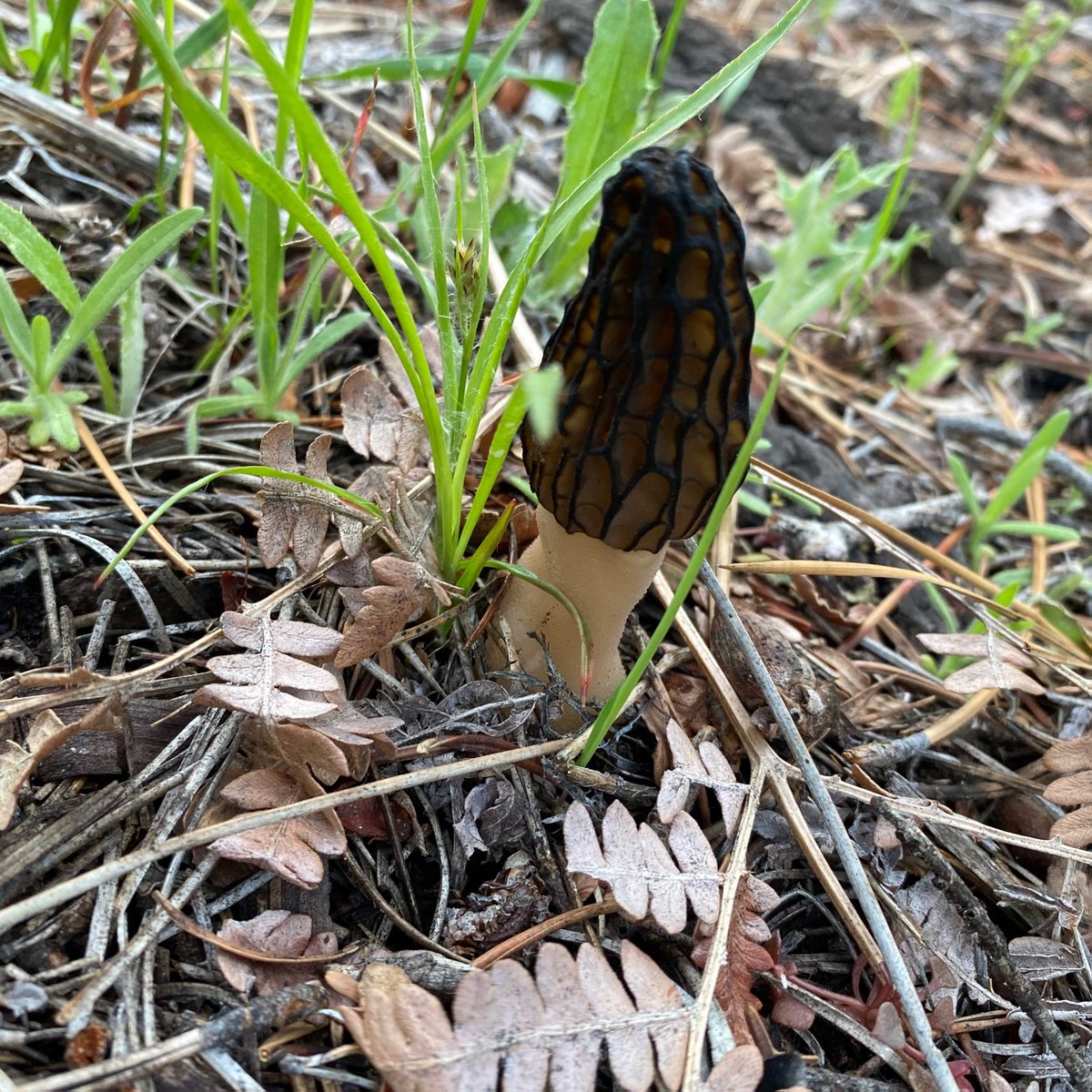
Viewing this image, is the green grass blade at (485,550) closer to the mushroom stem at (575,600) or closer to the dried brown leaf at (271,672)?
the mushroom stem at (575,600)

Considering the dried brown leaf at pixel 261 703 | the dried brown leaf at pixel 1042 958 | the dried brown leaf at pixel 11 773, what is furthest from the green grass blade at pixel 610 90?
the dried brown leaf at pixel 1042 958

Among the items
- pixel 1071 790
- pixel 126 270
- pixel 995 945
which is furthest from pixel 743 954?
pixel 126 270

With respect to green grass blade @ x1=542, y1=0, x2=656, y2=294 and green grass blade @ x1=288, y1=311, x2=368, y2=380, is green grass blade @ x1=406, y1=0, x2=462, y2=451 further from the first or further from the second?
green grass blade @ x1=542, y1=0, x2=656, y2=294

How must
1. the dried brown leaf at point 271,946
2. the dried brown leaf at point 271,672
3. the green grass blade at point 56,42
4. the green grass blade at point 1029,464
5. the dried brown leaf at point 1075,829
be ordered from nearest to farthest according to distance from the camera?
the dried brown leaf at point 271,946 → the dried brown leaf at point 271,672 → the dried brown leaf at point 1075,829 → the green grass blade at point 56,42 → the green grass blade at point 1029,464

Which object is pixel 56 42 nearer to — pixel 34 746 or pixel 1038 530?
pixel 34 746

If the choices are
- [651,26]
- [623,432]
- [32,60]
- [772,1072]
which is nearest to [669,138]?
[651,26]

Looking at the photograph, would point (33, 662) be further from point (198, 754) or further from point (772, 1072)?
Result: point (772, 1072)
